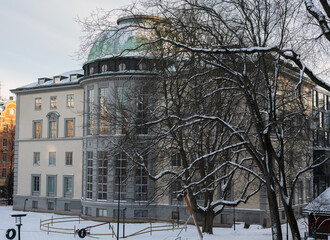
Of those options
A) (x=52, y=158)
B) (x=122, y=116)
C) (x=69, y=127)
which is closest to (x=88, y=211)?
(x=52, y=158)

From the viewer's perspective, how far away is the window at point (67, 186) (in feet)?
156

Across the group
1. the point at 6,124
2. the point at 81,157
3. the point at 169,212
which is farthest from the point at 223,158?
the point at 6,124

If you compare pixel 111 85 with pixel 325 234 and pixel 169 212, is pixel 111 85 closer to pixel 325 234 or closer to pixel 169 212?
pixel 169 212

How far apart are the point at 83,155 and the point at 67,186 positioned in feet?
19.2

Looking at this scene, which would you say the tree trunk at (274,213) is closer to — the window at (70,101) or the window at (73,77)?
the window at (70,101)

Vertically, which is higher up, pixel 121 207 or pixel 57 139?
pixel 57 139

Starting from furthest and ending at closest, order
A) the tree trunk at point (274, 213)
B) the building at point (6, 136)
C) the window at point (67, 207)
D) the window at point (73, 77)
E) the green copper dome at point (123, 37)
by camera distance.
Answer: the building at point (6, 136) < the window at point (73, 77) < the window at point (67, 207) < the tree trunk at point (274, 213) < the green copper dome at point (123, 37)

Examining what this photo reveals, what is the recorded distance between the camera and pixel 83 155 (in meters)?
44.4

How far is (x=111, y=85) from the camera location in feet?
135

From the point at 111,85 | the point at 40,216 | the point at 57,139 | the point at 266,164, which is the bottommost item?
the point at 40,216

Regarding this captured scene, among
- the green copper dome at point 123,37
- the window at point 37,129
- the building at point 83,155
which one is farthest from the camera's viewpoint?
the window at point 37,129

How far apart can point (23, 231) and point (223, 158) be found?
20926 millimetres

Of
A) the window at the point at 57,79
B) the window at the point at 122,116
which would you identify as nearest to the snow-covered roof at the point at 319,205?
the window at the point at 122,116

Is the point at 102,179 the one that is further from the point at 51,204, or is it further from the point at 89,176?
the point at 51,204
